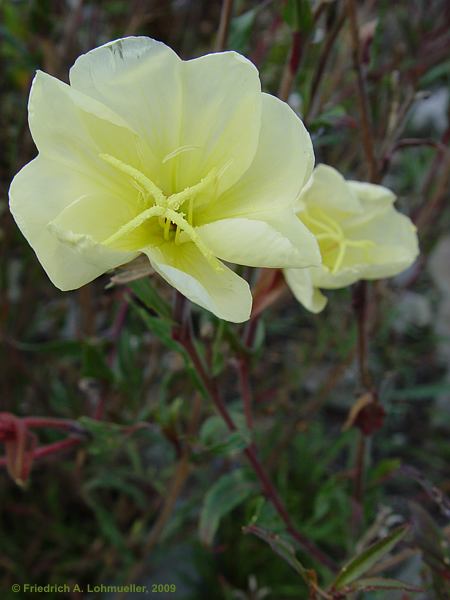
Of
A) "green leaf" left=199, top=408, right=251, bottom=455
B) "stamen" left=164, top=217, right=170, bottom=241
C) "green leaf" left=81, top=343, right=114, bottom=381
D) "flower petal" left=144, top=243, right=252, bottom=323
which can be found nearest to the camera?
"flower petal" left=144, top=243, right=252, bottom=323

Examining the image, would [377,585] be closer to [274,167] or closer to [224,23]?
[274,167]

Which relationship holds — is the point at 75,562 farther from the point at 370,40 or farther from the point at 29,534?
the point at 370,40

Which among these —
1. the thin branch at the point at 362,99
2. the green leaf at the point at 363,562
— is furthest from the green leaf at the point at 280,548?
the thin branch at the point at 362,99

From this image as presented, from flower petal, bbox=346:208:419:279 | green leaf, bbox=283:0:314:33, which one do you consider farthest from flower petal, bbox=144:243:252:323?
green leaf, bbox=283:0:314:33

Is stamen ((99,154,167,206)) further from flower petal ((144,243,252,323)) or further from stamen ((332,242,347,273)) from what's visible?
stamen ((332,242,347,273))

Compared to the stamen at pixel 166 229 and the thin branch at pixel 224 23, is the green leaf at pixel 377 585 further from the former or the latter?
the thin branch at pixel 224 23

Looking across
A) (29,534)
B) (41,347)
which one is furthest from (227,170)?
(29,534)

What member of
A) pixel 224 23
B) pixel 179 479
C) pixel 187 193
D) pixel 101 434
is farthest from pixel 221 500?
pixel 224 23
